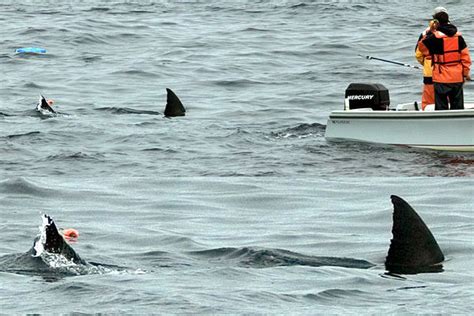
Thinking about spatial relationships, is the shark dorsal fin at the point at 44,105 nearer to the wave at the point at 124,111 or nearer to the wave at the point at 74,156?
the wave at the point at 124,111

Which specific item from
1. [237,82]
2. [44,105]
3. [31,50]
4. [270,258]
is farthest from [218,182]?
[31,50]

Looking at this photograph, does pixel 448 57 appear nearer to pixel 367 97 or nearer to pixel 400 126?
pixel 400 126

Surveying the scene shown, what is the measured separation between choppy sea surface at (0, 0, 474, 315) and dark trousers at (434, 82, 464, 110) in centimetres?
84

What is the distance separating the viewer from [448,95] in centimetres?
2089

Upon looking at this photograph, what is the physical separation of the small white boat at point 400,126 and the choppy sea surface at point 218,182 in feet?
0.73

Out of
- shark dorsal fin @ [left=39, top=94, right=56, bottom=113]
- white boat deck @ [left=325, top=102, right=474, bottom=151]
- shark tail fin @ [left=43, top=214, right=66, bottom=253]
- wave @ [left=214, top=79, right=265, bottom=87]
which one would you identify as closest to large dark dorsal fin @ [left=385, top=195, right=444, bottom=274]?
shark tail fin @ [left=43, top=214, right=66, bottom=253]

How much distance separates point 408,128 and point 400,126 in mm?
146

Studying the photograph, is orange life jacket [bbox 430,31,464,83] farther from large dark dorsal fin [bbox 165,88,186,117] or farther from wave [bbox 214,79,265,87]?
wave [bbox 214,79,265,87]

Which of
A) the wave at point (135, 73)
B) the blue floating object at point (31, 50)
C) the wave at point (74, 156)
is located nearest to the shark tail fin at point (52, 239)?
the wave at point (74, 156)

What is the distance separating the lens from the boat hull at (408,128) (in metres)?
20.5

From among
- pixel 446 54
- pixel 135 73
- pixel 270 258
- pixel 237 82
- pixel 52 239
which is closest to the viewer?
pixel 52 239

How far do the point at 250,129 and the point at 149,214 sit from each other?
7425mm

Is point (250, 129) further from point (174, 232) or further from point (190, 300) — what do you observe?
point (190, 300)

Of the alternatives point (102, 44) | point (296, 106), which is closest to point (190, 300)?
point (296, 106)
